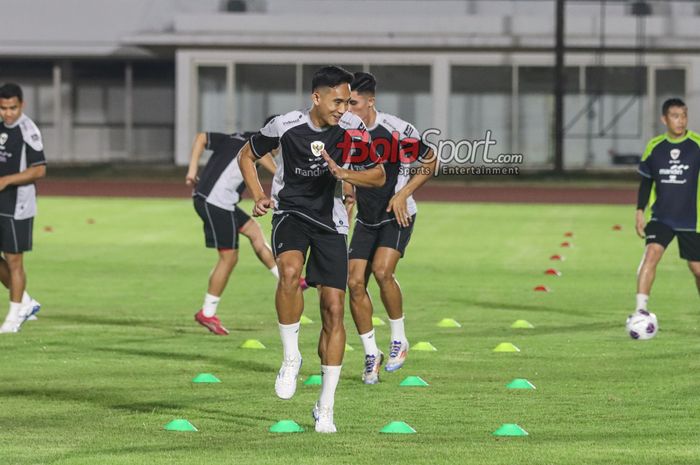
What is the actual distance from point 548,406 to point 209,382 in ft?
7.66

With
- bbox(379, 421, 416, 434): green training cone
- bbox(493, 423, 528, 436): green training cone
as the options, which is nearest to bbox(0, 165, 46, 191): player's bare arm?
bbox(379, 421, 416, 434): green training cone

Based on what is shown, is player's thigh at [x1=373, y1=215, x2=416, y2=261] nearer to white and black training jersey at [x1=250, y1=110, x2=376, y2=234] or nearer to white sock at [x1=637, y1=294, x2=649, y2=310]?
white and black training jersey at [x1=250, y1=110, x2=376, y2=234]

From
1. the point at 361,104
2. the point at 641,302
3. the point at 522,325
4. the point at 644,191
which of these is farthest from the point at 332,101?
the point at 522,325

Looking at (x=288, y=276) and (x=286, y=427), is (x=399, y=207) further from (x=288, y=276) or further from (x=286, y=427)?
(x=286, y=427)

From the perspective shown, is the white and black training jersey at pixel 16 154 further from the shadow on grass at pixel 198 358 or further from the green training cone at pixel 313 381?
the green training cone at pixel 313 381

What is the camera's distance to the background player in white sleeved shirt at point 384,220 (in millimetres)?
10930

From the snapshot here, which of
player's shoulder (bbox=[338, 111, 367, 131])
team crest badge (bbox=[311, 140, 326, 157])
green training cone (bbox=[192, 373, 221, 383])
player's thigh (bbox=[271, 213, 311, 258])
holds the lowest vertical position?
green training cone (bbox=[192, 373, 221, 383])

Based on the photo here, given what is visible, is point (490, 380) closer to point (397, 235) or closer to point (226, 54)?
point (397, 235)

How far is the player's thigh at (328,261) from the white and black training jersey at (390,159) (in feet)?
3.70

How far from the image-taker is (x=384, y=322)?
567 inches

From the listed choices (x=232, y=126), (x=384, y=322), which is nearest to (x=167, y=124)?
(x=232, y=126)

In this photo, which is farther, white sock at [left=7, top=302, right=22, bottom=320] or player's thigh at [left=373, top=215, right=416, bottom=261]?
white sock at [left=7, top=302, right=22, bottom=320]

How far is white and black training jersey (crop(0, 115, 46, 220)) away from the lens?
526 inches

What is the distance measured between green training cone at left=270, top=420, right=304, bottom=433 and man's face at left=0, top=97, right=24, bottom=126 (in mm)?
5396
